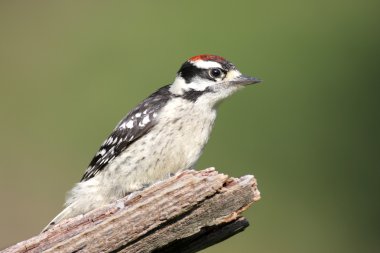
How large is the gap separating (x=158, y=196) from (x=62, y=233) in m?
0.50

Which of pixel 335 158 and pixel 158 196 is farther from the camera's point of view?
pixel 335 158

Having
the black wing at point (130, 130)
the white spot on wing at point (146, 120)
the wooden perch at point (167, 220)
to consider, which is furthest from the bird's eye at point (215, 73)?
the wooden perch at point (167, 220)

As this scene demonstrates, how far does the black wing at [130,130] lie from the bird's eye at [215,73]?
29cm

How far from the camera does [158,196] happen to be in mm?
3812

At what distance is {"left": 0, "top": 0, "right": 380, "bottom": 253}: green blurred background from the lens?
8.09 meters

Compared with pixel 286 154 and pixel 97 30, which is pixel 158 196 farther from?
pixel 97 30

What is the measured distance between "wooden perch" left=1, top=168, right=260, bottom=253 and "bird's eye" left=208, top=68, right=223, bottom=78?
4.04 ft

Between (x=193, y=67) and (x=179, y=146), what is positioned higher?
(x=193, y=67)

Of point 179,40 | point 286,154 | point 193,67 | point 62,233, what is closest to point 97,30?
point 179,40

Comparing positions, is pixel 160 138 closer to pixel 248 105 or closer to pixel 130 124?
pixel 130 124

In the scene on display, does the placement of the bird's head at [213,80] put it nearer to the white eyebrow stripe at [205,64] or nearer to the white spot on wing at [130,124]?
the white eyebrow stripe at [205,64]

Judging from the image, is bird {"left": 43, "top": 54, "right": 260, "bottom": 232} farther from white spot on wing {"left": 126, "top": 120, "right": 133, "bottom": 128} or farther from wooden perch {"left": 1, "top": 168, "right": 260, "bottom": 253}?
wooden perch {"left": 1, "top": 168, "right": 260, "bottom": 253}

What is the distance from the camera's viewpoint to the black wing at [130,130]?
4.92m

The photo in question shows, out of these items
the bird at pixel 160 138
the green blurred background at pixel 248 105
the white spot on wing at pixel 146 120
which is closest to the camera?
the bird at pixel 160 138
